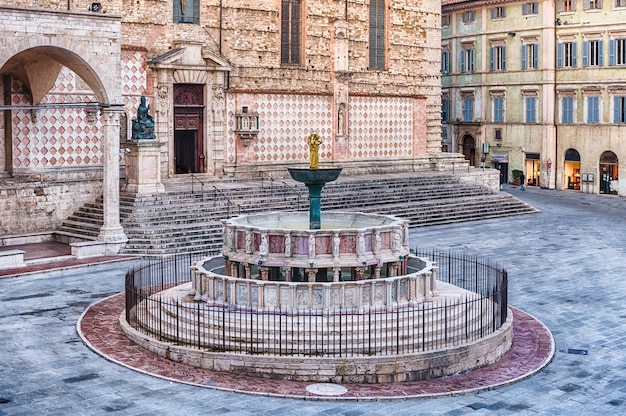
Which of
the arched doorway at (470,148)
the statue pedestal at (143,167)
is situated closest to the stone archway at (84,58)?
the statue pedestal at (143,167)

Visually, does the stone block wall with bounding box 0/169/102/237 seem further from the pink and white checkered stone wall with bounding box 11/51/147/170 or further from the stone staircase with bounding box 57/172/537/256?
the pink and white checkered stone wall with bounding box 11/51/147/170

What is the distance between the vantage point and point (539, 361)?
1730 cm

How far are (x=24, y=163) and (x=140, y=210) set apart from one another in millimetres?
4407

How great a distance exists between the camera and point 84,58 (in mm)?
28297

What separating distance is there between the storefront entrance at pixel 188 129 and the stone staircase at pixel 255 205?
942 millimetres

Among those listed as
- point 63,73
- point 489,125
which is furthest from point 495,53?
point 63,73

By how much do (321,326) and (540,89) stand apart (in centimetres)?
3941

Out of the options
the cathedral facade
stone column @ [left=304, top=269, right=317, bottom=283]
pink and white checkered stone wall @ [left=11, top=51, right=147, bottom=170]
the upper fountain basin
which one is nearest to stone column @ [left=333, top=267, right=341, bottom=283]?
stone column @ [left=304, top=269, right=317, bottom=283]

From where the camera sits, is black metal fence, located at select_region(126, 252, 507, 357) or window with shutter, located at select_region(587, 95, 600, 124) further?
window with shutter, located at select_region(587, 95, 600, 124)

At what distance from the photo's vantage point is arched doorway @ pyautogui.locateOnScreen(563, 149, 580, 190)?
52250 mm

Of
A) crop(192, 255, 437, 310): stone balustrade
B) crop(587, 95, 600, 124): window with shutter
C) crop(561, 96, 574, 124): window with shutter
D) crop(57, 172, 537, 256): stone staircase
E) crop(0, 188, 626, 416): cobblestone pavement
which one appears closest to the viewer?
crop(0, 188, 626, 416): cobblestone pavement

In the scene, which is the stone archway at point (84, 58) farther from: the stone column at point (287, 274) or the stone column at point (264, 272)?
the stone column at point (287, 274)

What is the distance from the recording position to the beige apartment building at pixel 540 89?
49.7 metres

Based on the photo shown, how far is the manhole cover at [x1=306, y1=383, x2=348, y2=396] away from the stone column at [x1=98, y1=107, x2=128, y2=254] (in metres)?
14.7
